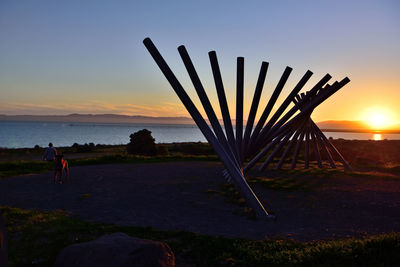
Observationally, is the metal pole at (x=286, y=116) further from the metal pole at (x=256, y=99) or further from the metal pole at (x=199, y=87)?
the metal pole at (x=199, y=87)

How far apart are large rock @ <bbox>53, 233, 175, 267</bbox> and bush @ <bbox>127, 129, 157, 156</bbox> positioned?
77.4 ft

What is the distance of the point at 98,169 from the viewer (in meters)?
15.9

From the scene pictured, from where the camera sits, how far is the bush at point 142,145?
27156mm

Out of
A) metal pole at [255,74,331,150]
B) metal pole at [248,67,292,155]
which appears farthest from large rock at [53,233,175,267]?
metal pole at [255,74,331,150]

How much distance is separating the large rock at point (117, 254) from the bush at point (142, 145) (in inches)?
928

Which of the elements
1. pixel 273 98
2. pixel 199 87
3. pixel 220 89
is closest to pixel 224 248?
pixel 199 87

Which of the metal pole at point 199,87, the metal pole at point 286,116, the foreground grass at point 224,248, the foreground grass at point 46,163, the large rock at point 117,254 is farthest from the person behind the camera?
the foreground grass at point 46,163

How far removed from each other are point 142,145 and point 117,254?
24238mm

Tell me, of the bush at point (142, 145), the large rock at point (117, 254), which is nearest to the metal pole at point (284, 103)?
the large rock at point (117, 254)

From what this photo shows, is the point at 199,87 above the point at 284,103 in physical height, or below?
below

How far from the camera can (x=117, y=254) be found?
135 inches

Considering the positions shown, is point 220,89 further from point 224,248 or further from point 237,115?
point 224,248

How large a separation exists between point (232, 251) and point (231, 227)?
1673 millimetres

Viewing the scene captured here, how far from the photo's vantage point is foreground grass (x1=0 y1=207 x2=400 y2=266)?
13.7 ft
